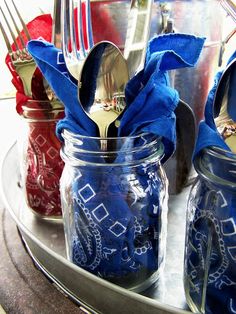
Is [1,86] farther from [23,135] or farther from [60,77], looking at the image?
[60,77]

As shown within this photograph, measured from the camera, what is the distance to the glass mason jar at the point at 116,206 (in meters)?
0.23

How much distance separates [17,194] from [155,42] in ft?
0.67

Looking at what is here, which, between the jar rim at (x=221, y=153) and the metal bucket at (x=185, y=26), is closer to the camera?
the jar rim at (x=221, y=153)

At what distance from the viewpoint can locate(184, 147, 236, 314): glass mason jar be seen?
19 cm

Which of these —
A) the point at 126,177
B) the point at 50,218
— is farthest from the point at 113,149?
the point at 50,218

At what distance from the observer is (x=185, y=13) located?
1.01 ft

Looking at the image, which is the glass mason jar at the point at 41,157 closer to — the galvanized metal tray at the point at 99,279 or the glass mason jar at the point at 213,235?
the galvanized metal tray at the point at 99,279

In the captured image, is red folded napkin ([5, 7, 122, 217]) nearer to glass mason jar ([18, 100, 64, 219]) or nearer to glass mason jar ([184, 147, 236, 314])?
glass mason jar ([18, 100, 64, 219])

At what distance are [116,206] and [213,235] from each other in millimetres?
58

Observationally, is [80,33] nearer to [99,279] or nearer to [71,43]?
[71,43]

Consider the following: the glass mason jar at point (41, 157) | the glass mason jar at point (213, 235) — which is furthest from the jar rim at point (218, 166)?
the glass mason jar at point (41, 157)

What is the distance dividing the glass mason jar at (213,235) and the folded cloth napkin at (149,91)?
0.12 ft

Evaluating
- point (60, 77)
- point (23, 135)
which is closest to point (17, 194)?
point (23, 135)

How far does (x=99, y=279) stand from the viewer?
0.22 meters
